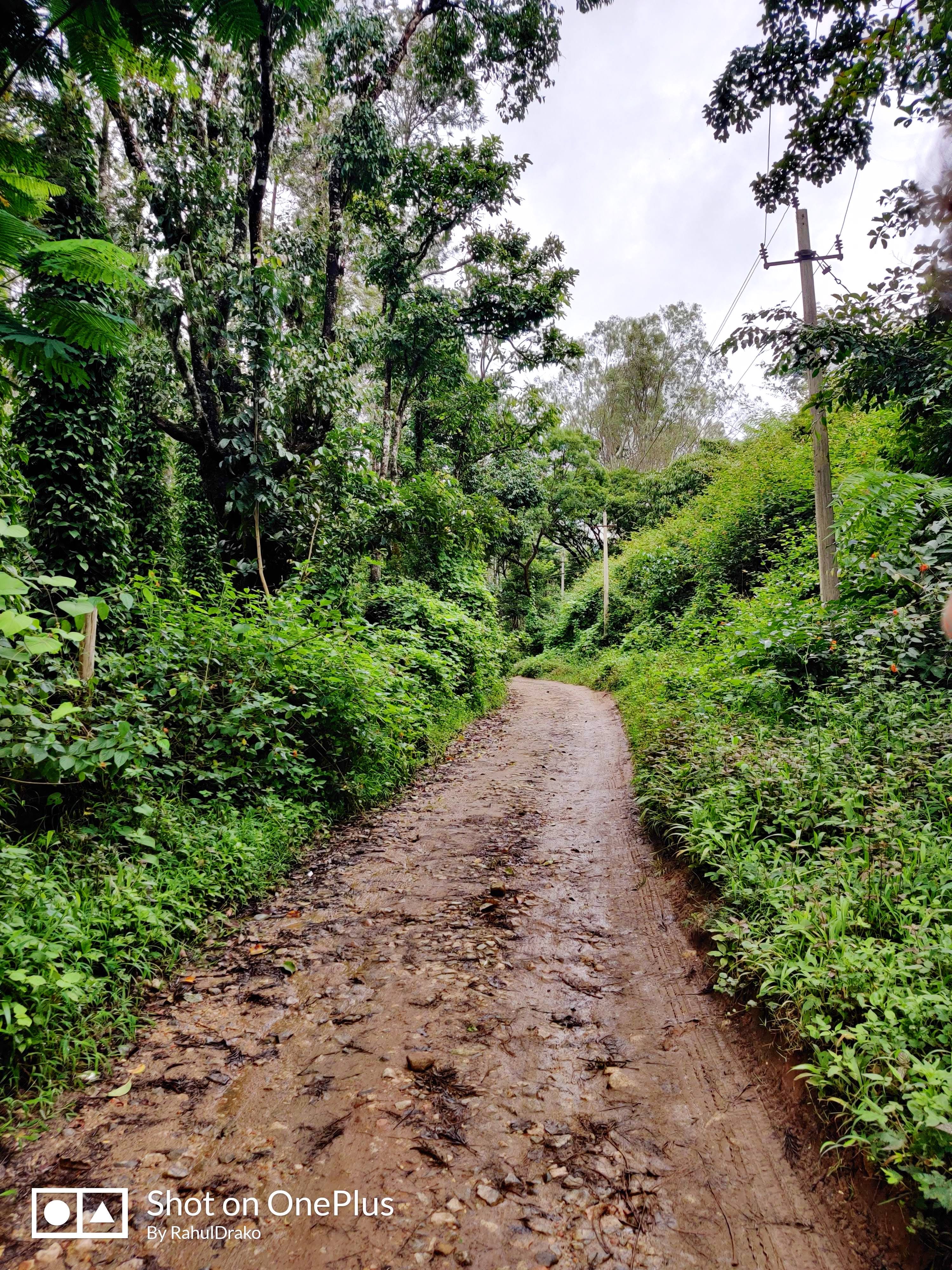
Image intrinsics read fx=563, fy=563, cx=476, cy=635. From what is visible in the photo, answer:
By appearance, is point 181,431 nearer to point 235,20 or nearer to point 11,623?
point 11,623

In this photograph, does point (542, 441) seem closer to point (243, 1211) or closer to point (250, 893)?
point (250, 893)

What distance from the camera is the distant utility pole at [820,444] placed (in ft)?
23.1

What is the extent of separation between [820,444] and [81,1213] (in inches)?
→ 356

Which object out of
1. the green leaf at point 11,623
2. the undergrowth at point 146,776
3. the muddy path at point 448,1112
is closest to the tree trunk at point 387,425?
the undergrowth at point 146,776

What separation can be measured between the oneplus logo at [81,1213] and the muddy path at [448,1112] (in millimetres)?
26

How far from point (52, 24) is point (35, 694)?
333 centimetres

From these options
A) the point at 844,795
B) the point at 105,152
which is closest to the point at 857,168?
the point at 844,795

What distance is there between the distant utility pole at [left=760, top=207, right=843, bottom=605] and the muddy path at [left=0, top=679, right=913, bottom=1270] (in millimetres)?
4990

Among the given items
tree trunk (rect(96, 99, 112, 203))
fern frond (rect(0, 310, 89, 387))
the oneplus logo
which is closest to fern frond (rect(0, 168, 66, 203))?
fern frond (rect(0, 310, 89, 387))

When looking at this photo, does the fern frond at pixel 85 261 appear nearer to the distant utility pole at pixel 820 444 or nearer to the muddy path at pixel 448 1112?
the muddy path at pixel 448 1112

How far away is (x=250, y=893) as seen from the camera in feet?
13.2

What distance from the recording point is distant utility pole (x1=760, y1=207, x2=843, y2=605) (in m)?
7.04

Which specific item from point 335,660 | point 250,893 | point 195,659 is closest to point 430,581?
point 335,660

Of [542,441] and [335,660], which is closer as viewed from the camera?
[335,660]
